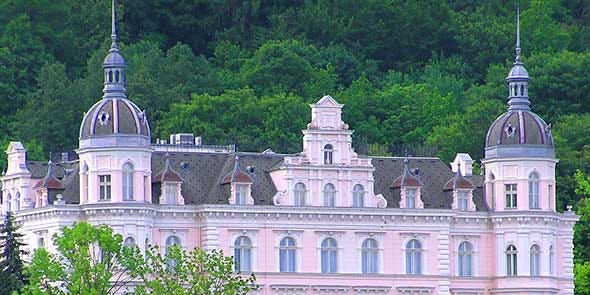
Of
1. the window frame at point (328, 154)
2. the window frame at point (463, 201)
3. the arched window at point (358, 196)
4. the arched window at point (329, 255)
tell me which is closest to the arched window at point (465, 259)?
the window frame at point (463, 201)

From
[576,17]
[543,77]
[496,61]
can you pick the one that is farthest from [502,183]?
[576,17]

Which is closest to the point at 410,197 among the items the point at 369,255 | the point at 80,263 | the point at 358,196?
the point at 358,196

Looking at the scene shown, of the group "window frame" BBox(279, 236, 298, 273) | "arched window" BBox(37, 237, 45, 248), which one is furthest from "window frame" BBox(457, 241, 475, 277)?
"arched window" BBox(37, 237, 45, 248)

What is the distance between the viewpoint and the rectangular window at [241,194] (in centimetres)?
12556

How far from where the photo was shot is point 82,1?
173 meters

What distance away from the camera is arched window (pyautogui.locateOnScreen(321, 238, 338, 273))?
127 meters

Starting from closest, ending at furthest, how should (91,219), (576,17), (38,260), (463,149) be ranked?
(38,260) < (91,219) < (463,149) < (576,17)

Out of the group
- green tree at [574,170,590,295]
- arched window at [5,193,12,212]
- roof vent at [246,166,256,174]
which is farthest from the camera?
green tree at [574,170,590,295]

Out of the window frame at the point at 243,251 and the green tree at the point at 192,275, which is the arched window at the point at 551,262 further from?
the green tree at the point at 192,275

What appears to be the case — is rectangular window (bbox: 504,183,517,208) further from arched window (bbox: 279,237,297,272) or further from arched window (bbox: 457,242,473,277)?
arched window (bbox: 279,237,297,272)

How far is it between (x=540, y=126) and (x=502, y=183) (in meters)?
2.89

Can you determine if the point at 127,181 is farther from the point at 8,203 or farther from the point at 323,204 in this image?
the point at 323,204

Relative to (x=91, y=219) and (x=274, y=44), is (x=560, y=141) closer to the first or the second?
(x=274, y=44)

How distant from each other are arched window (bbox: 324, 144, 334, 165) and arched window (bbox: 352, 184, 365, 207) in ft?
5.12
